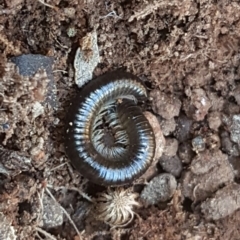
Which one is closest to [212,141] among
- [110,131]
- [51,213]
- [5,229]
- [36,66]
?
[110,131]

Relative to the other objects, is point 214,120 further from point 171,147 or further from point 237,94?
point 171,147

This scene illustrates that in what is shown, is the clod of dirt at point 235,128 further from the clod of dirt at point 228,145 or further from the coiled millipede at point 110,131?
the coiled millipede at point 110,131

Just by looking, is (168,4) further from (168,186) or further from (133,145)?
(168,186)

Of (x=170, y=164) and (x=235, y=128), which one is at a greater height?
(x=235, y=128)

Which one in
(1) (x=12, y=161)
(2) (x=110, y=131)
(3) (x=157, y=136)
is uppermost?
(3) (x=157, y=136)

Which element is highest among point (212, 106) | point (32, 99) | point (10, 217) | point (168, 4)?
point (168, 4)

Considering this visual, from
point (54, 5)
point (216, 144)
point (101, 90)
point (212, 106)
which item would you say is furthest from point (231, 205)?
point (54, 5)
